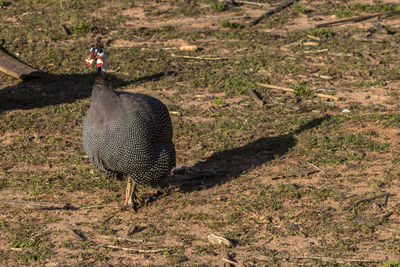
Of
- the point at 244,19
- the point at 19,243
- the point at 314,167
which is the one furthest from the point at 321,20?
the point at 19,243

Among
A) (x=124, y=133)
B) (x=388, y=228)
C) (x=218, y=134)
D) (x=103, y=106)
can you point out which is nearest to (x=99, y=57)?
(x=103, y=106)

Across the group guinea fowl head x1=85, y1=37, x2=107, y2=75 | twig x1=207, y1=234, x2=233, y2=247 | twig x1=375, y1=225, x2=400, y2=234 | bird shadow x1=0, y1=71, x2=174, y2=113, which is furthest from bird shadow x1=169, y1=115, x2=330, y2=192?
bird shadow x1=0, y1=71, x2=174, y2=113

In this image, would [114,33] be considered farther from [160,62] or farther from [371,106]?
[371,106]

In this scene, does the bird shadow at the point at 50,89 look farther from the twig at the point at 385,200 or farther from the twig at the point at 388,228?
the twig at the point at 388,228

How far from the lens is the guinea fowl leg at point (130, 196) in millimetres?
6434

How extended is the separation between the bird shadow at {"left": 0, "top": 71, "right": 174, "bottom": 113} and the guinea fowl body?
358 centimetres

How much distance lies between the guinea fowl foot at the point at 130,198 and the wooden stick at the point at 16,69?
14.7 ft

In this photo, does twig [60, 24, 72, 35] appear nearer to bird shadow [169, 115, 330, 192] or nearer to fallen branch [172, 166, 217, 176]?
bird shadow [169, 115, 330, 192]

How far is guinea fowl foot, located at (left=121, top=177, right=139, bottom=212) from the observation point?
6428mm

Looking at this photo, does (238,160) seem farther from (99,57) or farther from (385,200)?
(99,57)

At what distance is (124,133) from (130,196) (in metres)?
0.85

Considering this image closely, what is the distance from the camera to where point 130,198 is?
646 cm

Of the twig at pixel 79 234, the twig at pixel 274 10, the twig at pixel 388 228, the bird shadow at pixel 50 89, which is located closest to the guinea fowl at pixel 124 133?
the twig at pixel 79 234

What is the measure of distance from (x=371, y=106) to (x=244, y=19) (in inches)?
179
